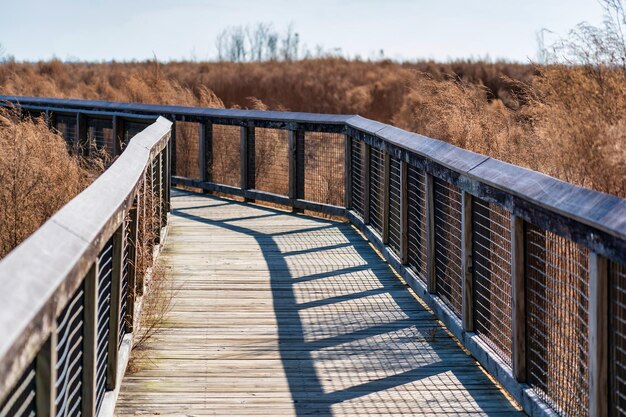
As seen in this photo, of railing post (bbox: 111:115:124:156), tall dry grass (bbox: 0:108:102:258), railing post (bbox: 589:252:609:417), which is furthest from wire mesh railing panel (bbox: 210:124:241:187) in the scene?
railing post (bbox: 589:252:609:417)

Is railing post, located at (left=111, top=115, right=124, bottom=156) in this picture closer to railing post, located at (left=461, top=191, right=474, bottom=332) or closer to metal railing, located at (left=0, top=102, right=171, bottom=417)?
metal railing, located at (left=0, top=102, right=171, bottom=417)

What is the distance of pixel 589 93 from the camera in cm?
639

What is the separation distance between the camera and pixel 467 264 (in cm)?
604

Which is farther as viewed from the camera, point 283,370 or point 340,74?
point 340,74

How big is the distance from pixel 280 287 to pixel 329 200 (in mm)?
4621

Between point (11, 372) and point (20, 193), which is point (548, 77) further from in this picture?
point (11, 372)

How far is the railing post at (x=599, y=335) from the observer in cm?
399

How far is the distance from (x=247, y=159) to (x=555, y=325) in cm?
796

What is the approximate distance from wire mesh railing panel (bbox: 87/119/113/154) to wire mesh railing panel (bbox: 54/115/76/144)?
445 millimetres

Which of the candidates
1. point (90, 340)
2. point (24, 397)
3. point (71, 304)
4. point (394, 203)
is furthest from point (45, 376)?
point (394, 203)

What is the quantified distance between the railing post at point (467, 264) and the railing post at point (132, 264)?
189 cm

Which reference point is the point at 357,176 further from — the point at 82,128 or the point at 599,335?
the point at 599,335

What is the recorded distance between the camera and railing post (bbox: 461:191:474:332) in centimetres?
604

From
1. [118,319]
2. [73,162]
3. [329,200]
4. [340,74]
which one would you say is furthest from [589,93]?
[340,74]
